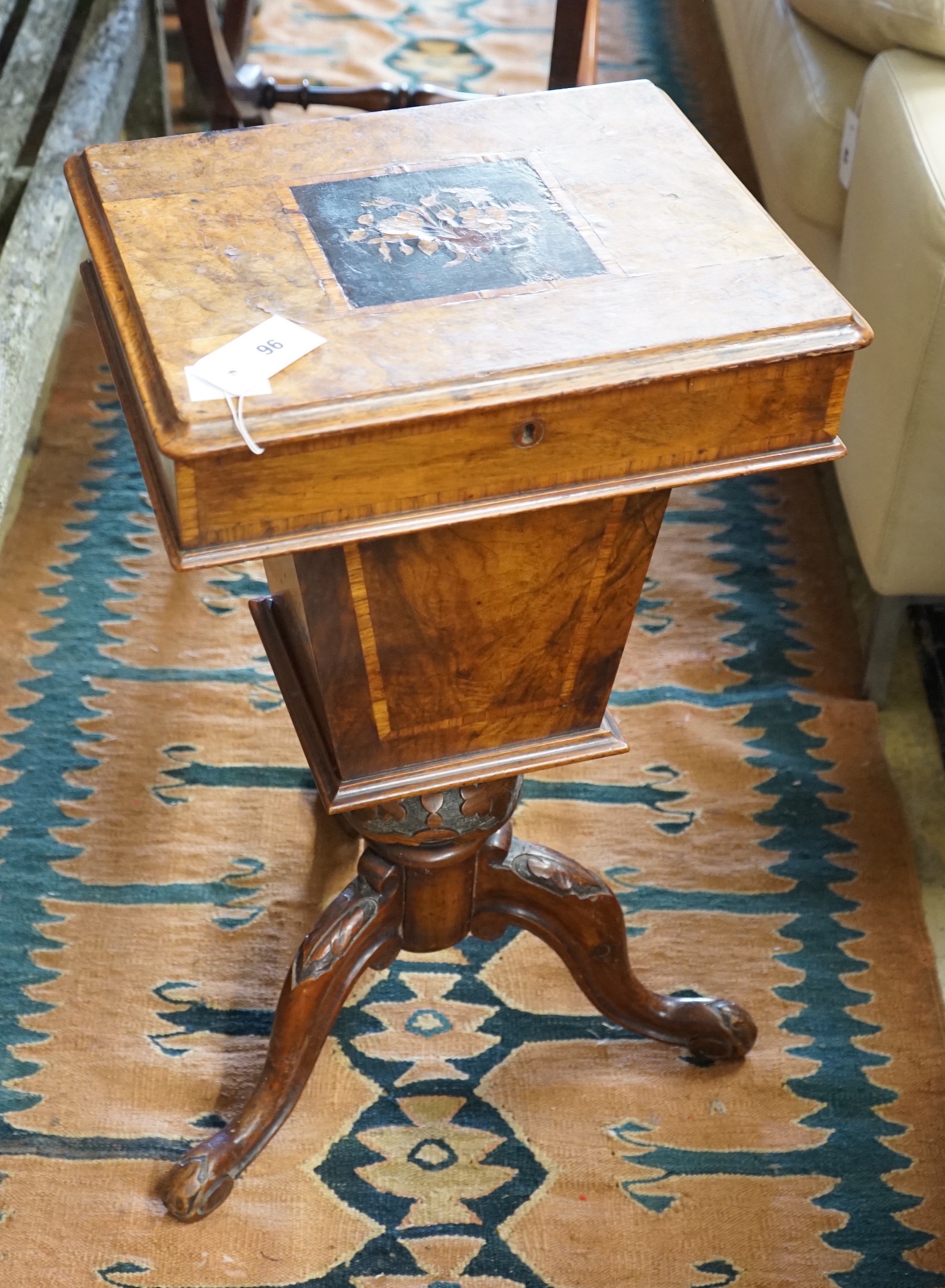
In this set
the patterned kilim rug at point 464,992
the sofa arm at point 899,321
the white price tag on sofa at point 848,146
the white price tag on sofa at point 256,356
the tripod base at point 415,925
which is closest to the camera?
the white price tag on sofa at point 256,356

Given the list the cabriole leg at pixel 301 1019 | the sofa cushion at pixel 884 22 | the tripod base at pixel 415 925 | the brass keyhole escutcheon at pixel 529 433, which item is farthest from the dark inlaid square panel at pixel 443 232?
the sofa cushion at pixel 884 22

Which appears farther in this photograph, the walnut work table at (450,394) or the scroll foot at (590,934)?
the scroll foot at (590,934)

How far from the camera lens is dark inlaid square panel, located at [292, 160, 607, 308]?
84cm

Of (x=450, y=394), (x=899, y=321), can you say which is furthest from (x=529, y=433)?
(x=899, y=321)

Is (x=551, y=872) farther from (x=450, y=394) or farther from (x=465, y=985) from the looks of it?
(x=450, y=394)

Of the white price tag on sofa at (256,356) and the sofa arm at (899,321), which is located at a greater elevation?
the white price tag on sofa at (256,356)

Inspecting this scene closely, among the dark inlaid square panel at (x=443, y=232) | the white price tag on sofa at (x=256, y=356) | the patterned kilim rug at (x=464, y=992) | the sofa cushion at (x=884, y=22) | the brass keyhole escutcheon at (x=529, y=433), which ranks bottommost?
the patterned kilim rug at (x=464, y=992)

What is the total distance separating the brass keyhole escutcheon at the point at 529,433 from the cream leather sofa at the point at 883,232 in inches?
28.6

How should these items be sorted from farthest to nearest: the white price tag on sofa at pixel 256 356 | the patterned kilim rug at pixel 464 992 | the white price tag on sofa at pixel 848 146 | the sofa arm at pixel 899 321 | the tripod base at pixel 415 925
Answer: the white price tag on sofa at pixel 848 146 < the sofa arm at pixel 899 321 < the patterned kilim rug at pixel 464 992 < the tripod base at pixel 415 925 < the white price tag on sofa at pixel 256 356

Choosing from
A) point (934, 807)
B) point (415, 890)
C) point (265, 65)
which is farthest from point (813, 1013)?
point (265, 65)

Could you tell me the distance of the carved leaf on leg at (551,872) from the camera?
121 centimetres

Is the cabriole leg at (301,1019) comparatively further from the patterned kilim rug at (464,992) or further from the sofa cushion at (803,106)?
the sofa cushion at (803,106)

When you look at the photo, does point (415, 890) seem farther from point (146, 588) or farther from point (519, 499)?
point (146, 588)

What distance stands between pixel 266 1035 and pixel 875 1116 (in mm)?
593
